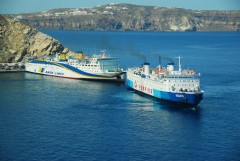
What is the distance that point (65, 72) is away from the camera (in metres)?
72.7

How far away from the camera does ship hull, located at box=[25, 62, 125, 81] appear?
68.4m

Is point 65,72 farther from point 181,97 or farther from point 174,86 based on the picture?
point 181,97

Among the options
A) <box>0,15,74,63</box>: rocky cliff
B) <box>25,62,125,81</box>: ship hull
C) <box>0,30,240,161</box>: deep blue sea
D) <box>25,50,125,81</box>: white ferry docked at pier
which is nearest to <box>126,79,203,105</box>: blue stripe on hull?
<box>0,30,240,161</box>: deep blue sea

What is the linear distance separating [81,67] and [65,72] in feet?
9.45

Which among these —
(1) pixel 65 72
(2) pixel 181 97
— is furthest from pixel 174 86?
(1) pixel 65 72

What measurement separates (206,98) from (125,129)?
52.8ft

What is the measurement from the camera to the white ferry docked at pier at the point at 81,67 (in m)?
69.1

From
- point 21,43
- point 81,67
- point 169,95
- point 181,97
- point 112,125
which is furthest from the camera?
point 21,43

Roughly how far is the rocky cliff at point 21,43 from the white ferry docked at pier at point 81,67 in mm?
7743

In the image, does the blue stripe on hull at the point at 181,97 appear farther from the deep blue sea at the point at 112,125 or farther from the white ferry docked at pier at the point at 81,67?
the white ferry docked at pier at the point at 81,67

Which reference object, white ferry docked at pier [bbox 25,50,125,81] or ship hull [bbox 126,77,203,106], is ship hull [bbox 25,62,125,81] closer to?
white ferry docked at pier [bbox 25,50,125,81]

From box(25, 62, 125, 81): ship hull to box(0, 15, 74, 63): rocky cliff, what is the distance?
6197 millimetres

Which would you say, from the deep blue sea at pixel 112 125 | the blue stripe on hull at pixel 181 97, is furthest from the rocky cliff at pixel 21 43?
the blue stripe on hull at pixel 181 97

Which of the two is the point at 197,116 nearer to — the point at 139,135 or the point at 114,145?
the point at 139,135
